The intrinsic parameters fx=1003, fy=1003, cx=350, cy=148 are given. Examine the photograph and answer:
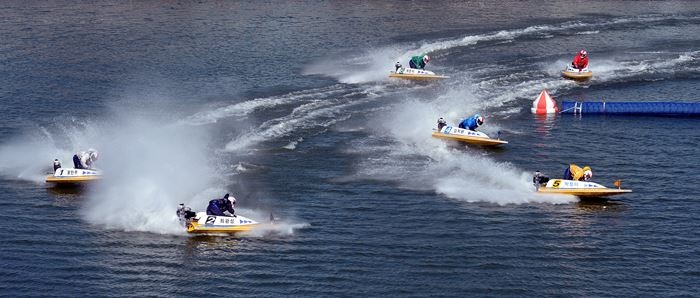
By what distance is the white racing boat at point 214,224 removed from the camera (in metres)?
65.8

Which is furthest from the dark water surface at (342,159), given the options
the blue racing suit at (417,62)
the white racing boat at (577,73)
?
the blue racing suit at (417,62)

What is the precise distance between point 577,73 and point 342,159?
132 ft

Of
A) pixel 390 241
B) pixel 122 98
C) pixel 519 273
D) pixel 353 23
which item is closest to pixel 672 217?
pixel 519 273

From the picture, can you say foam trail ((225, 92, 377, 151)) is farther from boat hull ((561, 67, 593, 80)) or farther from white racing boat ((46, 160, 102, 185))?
boat hull ((561, 67, 593, 80))

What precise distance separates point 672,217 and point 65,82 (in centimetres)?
6906

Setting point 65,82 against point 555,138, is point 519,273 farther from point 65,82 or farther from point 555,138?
point 65,82

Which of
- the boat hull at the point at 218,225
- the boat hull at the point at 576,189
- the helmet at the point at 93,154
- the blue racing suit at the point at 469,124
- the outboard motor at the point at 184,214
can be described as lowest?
the boat hull at the point at 218,225

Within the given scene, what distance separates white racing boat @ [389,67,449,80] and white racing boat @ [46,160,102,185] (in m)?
44.3

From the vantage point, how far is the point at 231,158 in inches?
3209

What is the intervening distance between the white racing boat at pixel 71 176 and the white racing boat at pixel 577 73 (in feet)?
186

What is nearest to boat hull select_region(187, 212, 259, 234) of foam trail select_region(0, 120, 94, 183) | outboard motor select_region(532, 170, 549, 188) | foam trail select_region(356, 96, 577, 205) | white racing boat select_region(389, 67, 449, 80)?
foam trail select_region(356, 96, 577, 205)

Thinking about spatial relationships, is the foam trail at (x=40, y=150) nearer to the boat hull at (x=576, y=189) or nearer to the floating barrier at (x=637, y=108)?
the boat hull at (x=576, y=189)

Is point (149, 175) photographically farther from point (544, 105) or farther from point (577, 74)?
point (577, 74)

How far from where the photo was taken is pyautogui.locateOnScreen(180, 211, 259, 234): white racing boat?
65.8 metres
